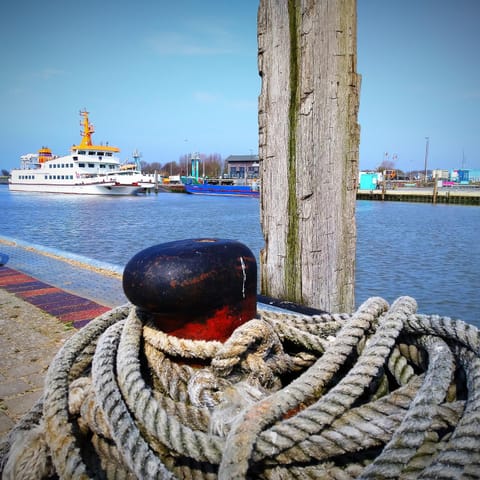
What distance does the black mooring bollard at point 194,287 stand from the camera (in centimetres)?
154

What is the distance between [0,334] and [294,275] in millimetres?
2200

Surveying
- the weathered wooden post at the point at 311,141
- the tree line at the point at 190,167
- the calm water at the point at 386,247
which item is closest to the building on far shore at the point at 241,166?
the tree line at the point at 190,167

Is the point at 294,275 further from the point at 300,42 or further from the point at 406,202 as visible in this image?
the point at 406,202

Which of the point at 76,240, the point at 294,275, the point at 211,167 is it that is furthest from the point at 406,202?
the point at 211,167

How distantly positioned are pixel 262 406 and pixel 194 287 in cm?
46

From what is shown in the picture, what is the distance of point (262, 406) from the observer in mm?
1278

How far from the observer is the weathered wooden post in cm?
270

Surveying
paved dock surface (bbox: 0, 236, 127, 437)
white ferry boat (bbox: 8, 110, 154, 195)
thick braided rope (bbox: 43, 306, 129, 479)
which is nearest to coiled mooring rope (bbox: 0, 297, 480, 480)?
thick braided rope (bbox: 43, 306, 129, 479)

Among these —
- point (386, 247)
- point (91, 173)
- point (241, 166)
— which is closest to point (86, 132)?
point (91, 173)

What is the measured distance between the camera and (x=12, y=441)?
156cm

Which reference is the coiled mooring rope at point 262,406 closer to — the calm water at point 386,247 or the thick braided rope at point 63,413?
the thick braided rope at point 63,413

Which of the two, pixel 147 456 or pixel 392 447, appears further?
pixel 147 456

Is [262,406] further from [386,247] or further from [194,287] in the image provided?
[386,247]

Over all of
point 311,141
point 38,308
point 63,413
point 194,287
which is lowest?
point 38,308
